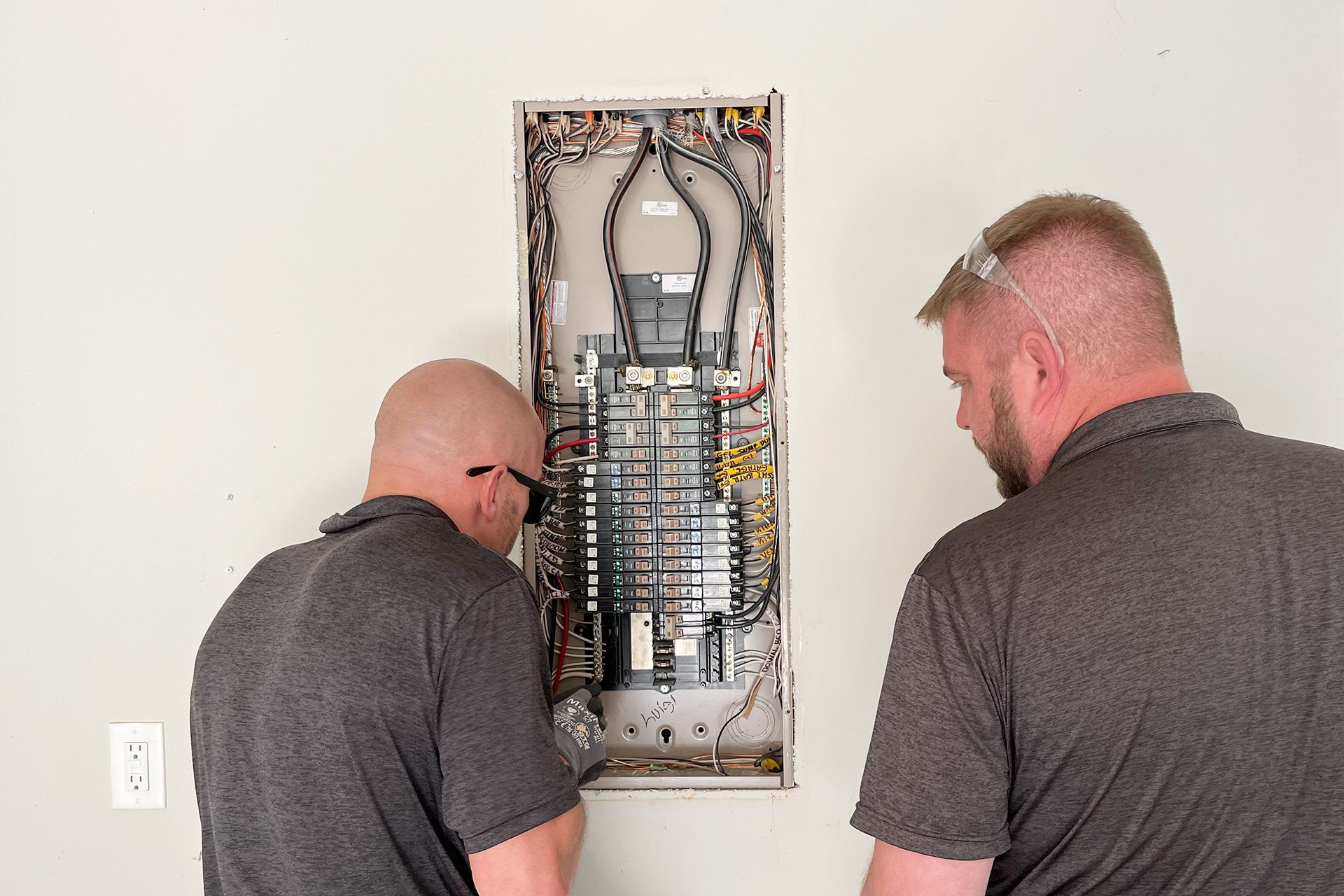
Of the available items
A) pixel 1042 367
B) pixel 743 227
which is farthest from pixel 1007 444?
pixel 743 227

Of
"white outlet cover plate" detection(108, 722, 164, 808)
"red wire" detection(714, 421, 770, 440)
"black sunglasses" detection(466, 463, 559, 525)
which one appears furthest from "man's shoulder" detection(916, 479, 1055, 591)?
"white outlet cover plate" detection(108, 722, 164, 808)

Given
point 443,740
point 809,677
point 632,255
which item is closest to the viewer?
point 443,740

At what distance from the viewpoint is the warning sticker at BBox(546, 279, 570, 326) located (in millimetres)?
1657

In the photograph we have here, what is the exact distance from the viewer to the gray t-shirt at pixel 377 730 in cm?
98

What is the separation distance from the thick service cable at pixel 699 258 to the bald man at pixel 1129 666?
2.64 ft

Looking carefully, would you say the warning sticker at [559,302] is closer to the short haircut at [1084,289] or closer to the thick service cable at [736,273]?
the thick service cable at [736,273]

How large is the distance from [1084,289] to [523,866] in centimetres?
92

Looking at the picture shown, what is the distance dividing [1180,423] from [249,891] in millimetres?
1196

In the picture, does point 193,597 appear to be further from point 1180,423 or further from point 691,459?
point 1180,423

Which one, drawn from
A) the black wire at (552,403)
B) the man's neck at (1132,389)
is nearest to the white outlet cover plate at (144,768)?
the black wire at (552,403)

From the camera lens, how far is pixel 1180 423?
86 centimetres

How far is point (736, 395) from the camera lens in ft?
5.28

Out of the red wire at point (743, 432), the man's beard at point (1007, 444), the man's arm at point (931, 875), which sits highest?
the man's beard at point (1007, 444)

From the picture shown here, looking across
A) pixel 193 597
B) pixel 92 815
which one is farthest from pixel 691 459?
pixel 92 815
